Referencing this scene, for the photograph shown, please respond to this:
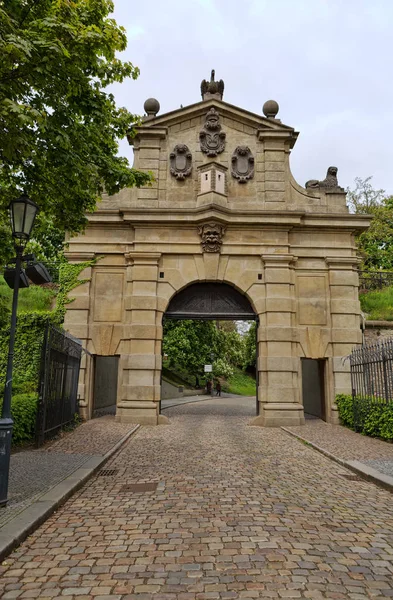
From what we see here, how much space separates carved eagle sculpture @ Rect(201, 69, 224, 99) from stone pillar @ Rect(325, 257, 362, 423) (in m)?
8.31

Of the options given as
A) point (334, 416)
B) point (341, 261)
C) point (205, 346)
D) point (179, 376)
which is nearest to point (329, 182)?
point (341, 261)

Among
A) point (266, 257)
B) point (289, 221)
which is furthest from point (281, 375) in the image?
point (289, 221)

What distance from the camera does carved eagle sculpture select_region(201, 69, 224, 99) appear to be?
17.8 meters

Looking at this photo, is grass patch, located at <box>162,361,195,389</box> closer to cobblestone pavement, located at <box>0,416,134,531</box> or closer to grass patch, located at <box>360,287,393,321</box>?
grass patch, located at <box>360,287,393,321</box>

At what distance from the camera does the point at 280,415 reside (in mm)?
15008

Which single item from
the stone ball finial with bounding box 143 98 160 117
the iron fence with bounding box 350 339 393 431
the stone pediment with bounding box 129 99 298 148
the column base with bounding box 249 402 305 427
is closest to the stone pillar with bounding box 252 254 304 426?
the column base with bounding box 249 402 305 427

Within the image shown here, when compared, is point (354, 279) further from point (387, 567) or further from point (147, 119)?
point (387, 567)

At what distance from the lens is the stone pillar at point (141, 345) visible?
49.5 ft

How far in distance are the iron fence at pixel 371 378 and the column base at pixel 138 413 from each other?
6614 mm

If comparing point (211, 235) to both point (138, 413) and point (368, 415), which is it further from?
point (368, 415)

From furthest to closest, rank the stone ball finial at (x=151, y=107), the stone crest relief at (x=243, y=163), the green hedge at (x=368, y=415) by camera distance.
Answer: the stone ball finial at (x=151, y=107)
the stone crest relief at (x=243, y=163)
the green hedge at (x=368, y=415)

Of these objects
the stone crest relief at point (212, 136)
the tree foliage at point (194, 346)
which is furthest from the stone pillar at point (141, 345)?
the tree foliage at point (194, 346)

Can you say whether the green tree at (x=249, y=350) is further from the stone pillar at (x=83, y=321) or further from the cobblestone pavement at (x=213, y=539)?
the cobblestone pavement at (x=213, y=539)

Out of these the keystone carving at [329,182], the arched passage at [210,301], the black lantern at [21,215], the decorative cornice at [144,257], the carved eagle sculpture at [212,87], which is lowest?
the black lantern at [21,215]
